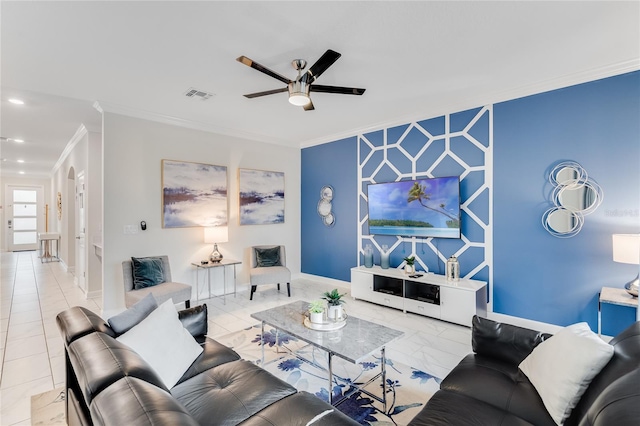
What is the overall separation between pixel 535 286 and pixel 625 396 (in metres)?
2.92

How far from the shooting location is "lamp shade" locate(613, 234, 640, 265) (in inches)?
103

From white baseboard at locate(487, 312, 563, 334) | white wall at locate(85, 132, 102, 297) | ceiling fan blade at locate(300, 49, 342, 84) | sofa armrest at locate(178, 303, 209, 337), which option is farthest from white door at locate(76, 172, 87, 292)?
white baseboard at locate(487, 312, 563, 334)

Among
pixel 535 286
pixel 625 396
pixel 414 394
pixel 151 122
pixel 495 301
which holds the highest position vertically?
pixel 151 122

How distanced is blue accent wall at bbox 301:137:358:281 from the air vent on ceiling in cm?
257

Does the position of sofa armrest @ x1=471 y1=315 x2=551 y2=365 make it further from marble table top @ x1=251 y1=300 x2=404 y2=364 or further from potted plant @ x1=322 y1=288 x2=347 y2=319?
potted plant @ x1=322 y1=288 x2=347 y2=319

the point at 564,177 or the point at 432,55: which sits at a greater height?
the point at 432,55

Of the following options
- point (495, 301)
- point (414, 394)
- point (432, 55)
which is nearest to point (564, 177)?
point (495, 301)

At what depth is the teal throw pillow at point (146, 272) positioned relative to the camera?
3865 mm

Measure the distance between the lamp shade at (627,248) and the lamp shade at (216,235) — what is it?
186 inches

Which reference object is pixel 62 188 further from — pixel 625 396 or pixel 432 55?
pixel 625 396

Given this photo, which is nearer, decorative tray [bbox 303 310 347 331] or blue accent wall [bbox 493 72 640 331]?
decorative tray [bbox 303 310 347 331]

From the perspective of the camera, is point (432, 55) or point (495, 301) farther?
point (495, 301)

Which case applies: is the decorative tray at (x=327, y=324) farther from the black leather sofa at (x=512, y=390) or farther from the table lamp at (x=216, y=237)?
the table lamp at (x=216, y=237)

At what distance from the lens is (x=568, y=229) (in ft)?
10.7
